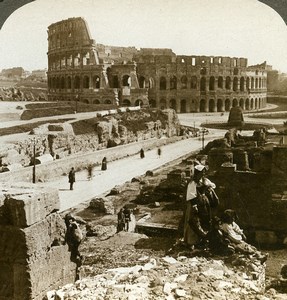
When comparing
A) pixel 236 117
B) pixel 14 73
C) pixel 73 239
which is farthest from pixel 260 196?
pixel 14 73

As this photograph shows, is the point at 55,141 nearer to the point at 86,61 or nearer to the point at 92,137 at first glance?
the point at 92,137

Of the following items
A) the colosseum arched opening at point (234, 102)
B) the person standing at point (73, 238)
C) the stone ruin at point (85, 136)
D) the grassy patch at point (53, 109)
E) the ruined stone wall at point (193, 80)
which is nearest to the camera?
the person standing at point (73, 238)

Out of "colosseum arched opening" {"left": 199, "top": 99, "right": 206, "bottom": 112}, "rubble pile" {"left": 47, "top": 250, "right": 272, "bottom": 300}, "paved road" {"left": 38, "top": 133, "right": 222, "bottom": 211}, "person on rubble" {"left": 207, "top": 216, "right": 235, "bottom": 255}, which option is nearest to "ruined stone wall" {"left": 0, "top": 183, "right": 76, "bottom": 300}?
"rubble pile" {"left": 47, "top": 250, "right": 272, "bottom": 300}

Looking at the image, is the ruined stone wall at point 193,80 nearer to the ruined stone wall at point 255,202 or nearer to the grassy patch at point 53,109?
the grassy patch at point 53,109

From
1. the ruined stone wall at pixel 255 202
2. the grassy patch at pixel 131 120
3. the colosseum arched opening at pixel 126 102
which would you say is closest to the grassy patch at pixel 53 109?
the grassy patch at pixel 131 120

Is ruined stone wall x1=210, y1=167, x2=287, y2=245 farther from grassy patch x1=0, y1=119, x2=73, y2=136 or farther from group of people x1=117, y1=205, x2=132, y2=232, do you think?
grassy patch x1=0, y1=119, x2=73, y2=136

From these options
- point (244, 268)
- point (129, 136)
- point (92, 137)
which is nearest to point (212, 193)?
point (244, 268)
